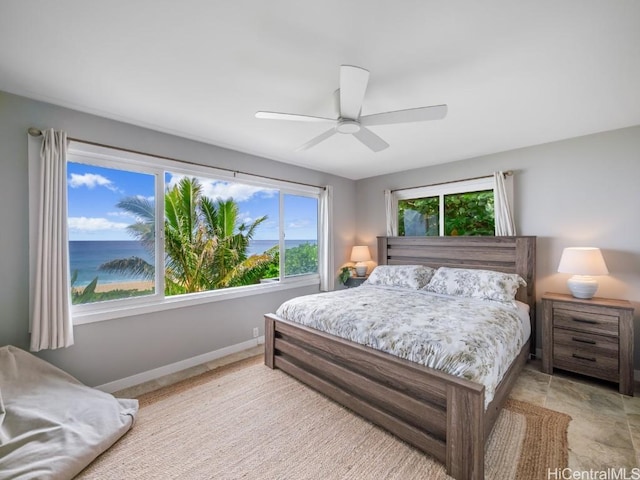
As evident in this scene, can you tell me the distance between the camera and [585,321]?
104 inches

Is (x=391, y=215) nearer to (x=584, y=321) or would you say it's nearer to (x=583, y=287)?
(x=583, y=287)

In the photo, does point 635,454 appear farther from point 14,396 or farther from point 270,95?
point 14,396

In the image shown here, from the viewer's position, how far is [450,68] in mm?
1808

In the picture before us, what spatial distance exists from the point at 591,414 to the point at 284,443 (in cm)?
237

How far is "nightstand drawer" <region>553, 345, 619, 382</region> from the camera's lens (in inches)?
98.5

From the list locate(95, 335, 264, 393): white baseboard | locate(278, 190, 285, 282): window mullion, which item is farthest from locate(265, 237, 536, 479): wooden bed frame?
locate(278, 190, 285, 282): window mullion

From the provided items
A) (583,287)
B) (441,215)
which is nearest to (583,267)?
(583,287)

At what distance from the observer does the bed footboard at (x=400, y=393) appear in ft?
5.07

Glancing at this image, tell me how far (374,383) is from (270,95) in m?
2.32

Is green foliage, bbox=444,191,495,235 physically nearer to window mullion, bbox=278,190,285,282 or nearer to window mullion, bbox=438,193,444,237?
window mullion, bbox=438,193,444,237

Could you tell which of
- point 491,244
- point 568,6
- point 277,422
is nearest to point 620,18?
point 568,6

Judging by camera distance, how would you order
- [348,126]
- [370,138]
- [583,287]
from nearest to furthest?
[348,126] → [370,138] → [583,287]

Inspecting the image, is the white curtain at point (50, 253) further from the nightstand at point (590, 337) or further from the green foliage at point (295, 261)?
the nightstand at point (590, 337)

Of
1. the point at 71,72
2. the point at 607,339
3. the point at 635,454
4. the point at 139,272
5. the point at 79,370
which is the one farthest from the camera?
the point at 139,272
